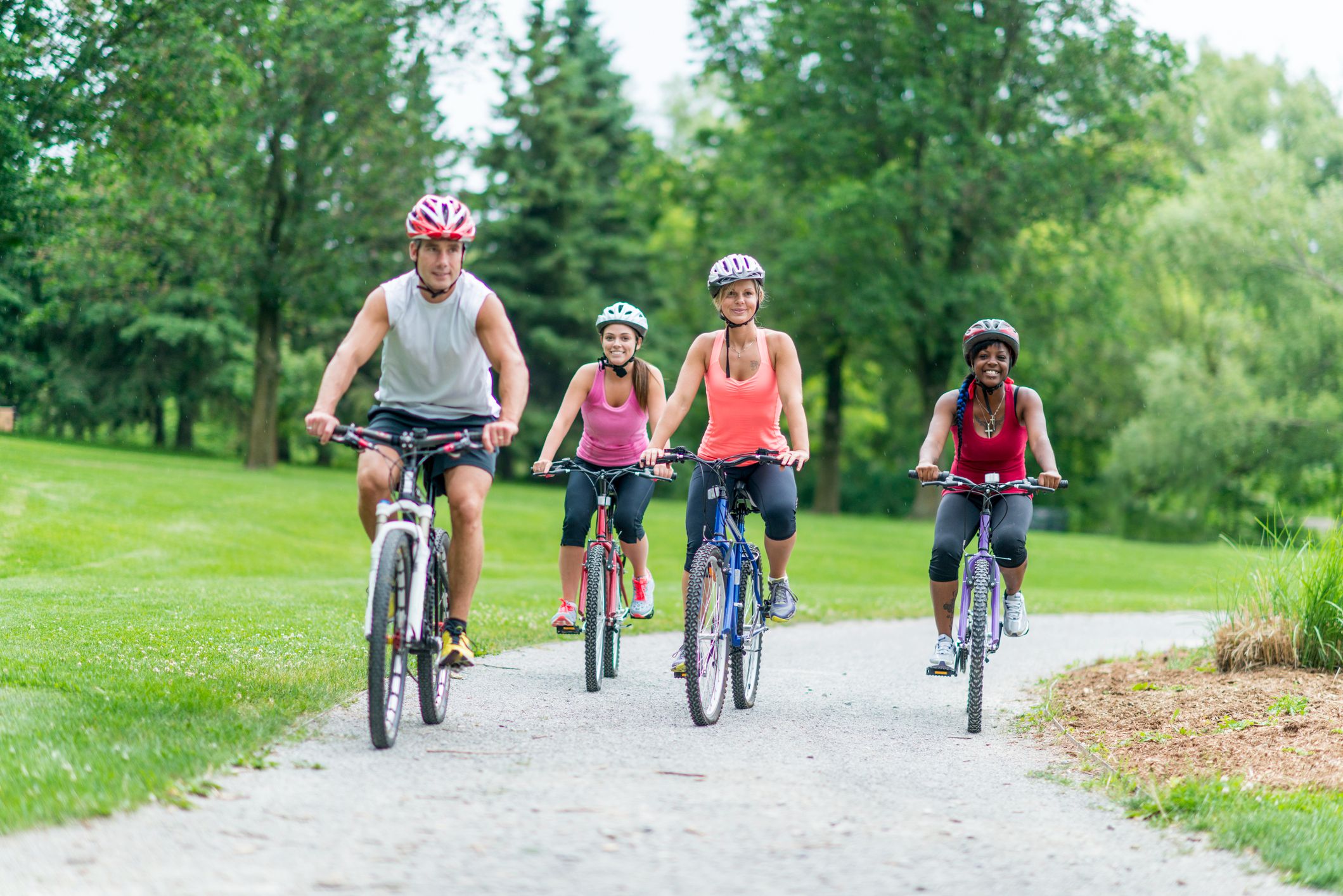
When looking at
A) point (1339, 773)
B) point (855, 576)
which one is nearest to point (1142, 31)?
point (855, 576)

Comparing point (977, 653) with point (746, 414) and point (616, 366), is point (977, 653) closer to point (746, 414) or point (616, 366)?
point (746, 414)

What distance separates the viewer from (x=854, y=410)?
49.7m

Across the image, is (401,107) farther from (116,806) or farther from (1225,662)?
(116,806)

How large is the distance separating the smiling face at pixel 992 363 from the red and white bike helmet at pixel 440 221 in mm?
2996

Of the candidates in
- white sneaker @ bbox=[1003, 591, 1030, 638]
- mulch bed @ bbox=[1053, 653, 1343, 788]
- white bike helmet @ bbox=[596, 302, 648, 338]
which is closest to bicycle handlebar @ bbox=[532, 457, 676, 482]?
white bike helmet @ bbox=[596, 302, 648, 338]

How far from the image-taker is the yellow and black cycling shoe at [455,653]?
583cm

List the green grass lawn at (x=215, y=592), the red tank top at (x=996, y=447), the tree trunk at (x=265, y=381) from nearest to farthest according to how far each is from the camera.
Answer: the green grass lawn at (x=215, y=592) < the red tank top at (x=996, y=447) < the tree trunk at (x=265, y=381)

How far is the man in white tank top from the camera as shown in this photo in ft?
19.0

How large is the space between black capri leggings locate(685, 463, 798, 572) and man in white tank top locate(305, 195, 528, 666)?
1440 mm

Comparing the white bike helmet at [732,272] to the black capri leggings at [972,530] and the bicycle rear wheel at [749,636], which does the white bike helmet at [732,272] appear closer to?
the bicycle rear wheel at [749,636]

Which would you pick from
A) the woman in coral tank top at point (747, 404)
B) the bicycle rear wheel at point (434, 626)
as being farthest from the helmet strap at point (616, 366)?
the bicycle rear wheel at point (434, 626)

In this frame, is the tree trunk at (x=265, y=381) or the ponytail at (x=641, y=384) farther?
the tree trunk at (x=265, y=381)

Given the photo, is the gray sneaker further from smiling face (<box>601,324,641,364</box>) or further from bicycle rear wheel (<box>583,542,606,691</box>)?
smiling face (<box>601,324,641,364</box>)

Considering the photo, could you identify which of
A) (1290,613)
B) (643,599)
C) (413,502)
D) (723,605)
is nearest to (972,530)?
(723,605)
